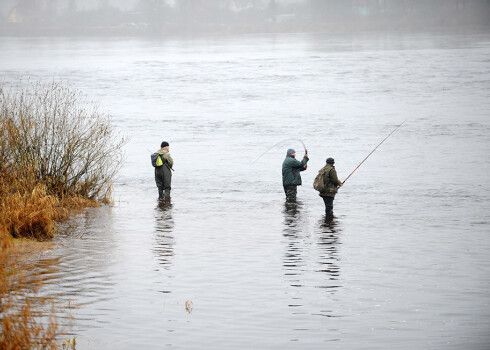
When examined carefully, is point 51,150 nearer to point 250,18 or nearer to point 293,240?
point 293,240

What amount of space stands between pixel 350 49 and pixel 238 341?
71095 mm

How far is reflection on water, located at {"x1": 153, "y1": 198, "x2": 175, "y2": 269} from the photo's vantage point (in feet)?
41.5

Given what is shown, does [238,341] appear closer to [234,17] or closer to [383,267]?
[383,267]

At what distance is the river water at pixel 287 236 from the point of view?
31.0 feet

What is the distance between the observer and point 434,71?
178ft

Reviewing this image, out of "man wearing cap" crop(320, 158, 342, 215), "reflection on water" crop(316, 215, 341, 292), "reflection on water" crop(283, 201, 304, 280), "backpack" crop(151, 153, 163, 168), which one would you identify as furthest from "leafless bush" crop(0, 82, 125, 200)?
"reflection on water" crop(316, 215, 341, 292)

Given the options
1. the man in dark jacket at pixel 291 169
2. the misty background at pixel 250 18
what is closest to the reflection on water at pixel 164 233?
the man in dark jacket at pixel 291 169

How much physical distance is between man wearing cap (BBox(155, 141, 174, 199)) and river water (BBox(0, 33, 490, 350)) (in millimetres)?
418

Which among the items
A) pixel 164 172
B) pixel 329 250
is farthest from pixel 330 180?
pixel 164 172

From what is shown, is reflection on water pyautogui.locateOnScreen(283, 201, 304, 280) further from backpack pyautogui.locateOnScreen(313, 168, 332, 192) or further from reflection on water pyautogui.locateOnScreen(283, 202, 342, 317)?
backpack pyautogui.locateOnScreen(313, 168, 332, 192)

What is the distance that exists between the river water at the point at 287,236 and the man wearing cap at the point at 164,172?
1.37 ft

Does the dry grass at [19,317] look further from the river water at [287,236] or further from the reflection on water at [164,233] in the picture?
the reflection on water at [164,233]

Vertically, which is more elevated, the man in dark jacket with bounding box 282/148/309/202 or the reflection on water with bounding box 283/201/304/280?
the man in dark jacket with bounding box 282/148/309/202

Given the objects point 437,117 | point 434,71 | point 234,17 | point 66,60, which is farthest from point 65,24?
point 437,117
